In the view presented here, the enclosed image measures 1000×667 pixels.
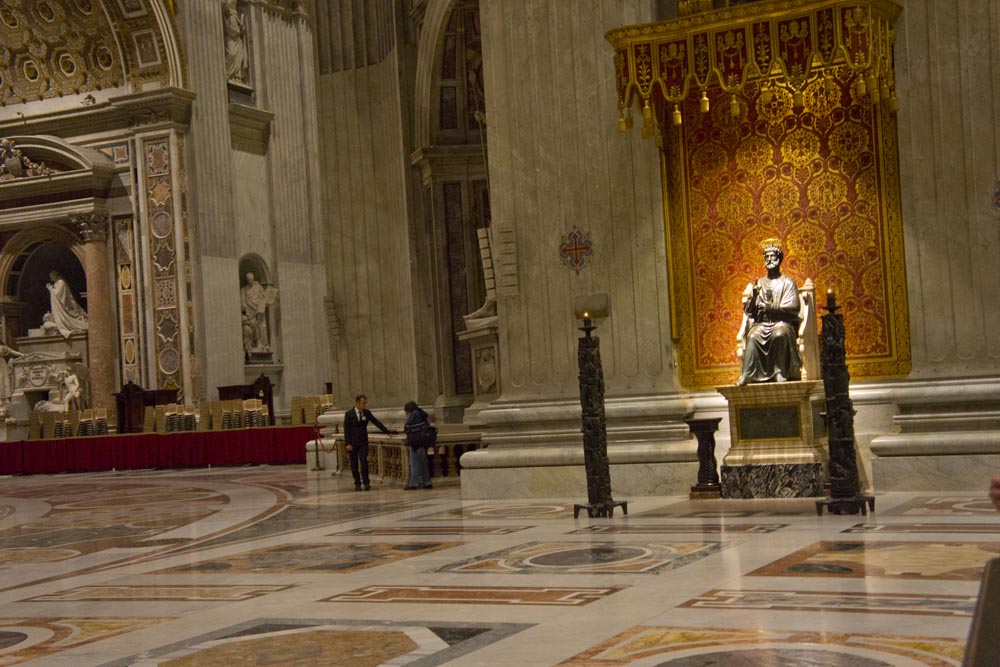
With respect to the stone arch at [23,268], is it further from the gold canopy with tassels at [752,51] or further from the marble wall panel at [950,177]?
the marble wall panel at [950,177]

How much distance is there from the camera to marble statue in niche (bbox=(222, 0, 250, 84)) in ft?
102

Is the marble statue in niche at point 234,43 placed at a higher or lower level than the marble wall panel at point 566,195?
higher

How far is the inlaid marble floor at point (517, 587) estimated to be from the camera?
500 centimetres

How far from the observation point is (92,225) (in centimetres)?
2972

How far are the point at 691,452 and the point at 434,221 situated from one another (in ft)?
23.9

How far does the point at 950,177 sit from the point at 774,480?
2.86 meters

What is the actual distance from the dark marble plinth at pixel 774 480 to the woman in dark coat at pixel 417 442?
178 inches

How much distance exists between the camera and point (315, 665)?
4.95 m

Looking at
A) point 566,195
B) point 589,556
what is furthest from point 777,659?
point 566,195

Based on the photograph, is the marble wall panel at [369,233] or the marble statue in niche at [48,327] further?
the marble statue in niche at [48,327]

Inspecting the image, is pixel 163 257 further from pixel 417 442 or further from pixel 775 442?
pixel 775 442

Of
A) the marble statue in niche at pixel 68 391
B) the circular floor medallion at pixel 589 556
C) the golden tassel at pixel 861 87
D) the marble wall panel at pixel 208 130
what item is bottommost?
the circular floor medallion at pixel 589 556

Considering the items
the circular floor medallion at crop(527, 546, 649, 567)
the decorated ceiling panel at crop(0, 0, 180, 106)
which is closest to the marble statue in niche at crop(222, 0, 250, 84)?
the decorated ceiling panel at crop(0, 0, 180, 106)

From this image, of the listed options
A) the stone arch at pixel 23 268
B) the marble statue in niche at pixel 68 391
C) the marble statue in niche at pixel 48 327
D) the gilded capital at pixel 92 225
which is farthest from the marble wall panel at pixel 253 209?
the marble statue in niche at pixel 48 327
